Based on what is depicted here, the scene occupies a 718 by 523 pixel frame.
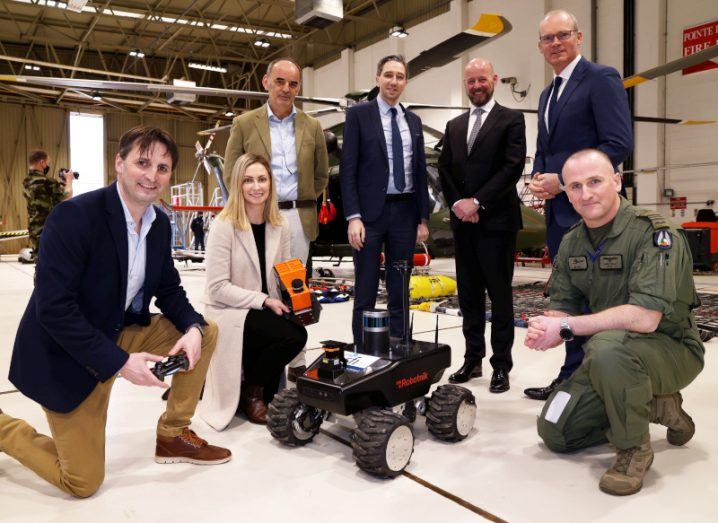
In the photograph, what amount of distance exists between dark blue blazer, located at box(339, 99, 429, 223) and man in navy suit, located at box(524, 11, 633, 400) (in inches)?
26.4

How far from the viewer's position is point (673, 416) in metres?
1.87

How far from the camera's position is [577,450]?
1.96 m

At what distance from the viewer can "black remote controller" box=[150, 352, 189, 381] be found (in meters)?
1.60

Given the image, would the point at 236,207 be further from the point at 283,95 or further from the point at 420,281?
the point at 420,281

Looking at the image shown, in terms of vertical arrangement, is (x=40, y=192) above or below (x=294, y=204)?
above

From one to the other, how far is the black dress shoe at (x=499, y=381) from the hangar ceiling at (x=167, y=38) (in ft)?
43.1

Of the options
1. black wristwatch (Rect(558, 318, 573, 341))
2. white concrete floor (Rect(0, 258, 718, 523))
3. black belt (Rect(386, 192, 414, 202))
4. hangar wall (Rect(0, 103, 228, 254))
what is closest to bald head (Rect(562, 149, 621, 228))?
black wristwatch (Rect(558, 318, 573, 341))

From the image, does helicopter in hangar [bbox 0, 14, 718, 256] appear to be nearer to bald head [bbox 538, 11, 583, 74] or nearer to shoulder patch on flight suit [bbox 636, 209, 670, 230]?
bald head [bbox 538, 11, 583, 74]

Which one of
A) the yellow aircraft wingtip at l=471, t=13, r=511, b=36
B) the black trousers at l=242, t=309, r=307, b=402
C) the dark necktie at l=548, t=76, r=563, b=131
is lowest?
the black trousers at l=242, t=309, r=307, b=402

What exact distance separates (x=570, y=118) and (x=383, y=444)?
1.65 meters

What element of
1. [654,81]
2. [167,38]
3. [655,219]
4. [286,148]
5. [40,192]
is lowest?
[655,219]

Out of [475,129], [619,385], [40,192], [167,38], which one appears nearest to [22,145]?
[167,38]

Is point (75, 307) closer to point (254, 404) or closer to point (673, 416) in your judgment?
point (254, 404)

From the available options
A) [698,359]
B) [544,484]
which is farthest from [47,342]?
[698,359]
